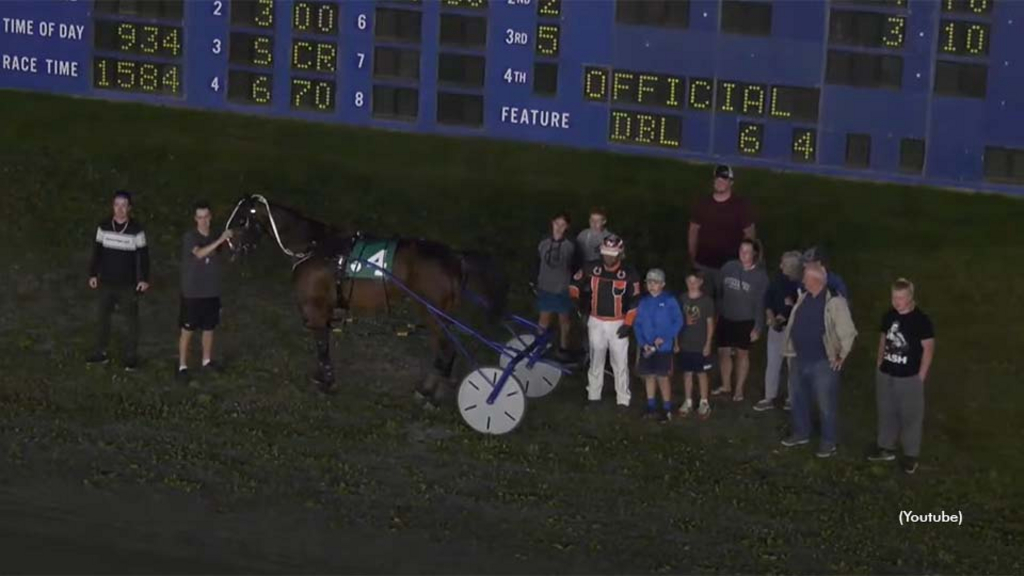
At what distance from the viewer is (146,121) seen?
85.0 ft

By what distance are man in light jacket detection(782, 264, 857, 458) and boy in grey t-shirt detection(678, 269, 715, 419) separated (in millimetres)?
825

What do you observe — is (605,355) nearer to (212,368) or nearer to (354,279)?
(354,279)

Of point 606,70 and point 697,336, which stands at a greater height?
point 606,70

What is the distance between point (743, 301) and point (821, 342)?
1.17 m

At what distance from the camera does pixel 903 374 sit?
18.9 m

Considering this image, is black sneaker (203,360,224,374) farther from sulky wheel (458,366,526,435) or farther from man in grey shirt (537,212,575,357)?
man in grey shirt (537,212,575,357)

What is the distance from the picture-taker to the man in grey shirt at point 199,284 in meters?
20.4

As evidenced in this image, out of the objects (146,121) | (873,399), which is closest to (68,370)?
(146,121)

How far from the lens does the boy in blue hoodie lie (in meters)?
19.5

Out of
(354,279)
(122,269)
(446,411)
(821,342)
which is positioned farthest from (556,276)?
(122,269)

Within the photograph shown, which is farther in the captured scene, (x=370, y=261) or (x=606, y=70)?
(x=606, y=70)

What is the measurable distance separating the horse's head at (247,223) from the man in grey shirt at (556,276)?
9.04 feet

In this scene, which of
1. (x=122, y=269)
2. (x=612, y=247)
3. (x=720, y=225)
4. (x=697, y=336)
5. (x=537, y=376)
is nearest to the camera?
(x=612, y=247)

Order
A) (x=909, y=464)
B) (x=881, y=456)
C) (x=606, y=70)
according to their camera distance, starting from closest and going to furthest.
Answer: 1. (x=909, y=464)
2. (x=881, y=456)
3. (x=606, y=70)
